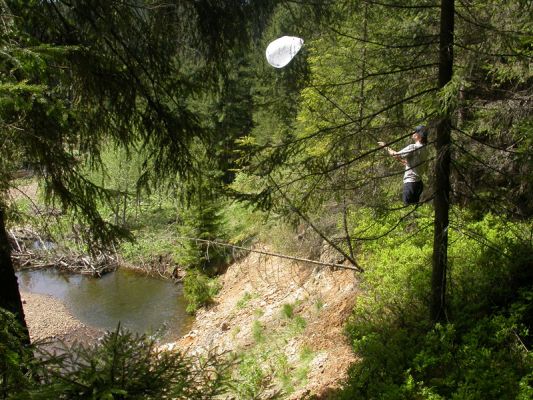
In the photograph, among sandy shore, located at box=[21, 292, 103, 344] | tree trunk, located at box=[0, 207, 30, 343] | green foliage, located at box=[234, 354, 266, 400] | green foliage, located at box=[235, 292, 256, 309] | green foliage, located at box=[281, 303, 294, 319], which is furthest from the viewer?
sandy shore, located at box=[21, 292, 103, 344]

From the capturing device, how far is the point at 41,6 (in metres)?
4.01

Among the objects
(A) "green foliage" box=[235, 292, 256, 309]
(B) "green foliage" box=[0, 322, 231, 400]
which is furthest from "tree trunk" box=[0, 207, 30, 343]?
(A) "green foliage" box=[235, 292, 256, 309]

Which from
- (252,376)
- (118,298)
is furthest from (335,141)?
(118,298)

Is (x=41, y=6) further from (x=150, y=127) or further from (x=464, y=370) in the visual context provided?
(x=464, y=370)

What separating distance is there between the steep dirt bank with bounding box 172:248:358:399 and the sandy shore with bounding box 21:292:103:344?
342 cm

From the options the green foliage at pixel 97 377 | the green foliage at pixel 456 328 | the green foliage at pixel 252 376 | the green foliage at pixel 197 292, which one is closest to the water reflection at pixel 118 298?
the green foliage at pixel 197 292

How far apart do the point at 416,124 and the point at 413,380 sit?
8.48 ft

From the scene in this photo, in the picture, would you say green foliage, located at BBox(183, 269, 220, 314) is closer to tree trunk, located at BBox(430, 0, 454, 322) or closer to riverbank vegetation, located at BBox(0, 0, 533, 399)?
riverbank vegetation, located at BBox(0, 0, 533, 399)

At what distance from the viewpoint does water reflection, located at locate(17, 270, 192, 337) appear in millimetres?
13828

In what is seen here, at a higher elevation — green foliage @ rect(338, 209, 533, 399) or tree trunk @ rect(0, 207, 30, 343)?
tree trunk @ rect(0, 207, 30, 343)

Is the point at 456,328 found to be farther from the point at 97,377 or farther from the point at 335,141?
the point at 97,377

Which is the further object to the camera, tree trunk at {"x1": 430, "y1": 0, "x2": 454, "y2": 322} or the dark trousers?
the dark trousers

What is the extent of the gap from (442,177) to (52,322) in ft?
44.4

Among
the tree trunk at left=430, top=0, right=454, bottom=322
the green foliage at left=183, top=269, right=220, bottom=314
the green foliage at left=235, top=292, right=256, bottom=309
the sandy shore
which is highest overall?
the sandy shore
